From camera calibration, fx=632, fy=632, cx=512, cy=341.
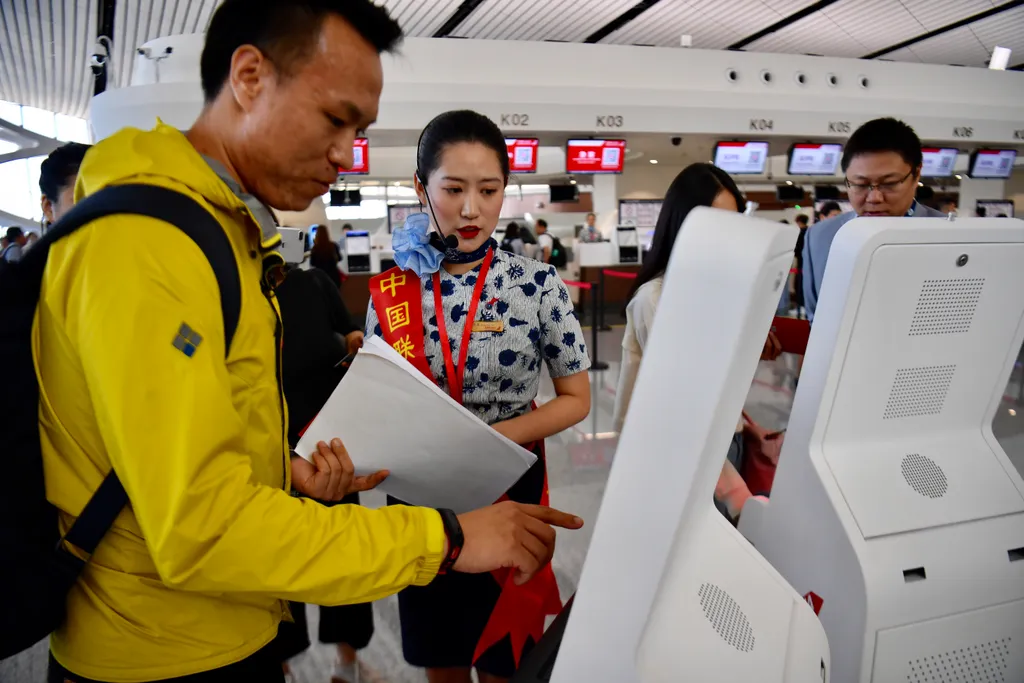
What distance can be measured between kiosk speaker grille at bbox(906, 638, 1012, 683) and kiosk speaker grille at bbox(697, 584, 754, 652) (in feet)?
1.54

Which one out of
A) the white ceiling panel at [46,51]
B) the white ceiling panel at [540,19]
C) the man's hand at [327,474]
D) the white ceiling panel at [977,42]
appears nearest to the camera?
the man's hand at [327,474]

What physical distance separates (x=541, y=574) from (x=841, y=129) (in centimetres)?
929

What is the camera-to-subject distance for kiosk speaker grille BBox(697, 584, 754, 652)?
2.10 ft

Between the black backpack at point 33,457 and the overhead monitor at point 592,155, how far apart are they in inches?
309

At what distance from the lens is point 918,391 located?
1.02 meters

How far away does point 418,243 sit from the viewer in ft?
4.43

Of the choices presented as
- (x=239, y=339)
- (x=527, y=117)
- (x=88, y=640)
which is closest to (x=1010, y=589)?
(x=239, y=339)

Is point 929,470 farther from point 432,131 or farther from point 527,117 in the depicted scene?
point 527,117

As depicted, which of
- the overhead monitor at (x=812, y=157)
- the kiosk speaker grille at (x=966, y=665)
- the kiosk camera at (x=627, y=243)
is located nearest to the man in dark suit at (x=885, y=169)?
the kiosk speaker grille at (x=966, y=665)

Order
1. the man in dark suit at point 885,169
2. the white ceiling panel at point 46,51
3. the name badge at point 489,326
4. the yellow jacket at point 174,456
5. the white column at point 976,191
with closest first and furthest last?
the yellow jacket at point 174,456 → the name badge at point 489,326 → the man in dark suit at point 885,169 → the white ceiling panel at point 46,51 → the white column at point 976,191

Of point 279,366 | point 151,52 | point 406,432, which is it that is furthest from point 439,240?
point 151,52

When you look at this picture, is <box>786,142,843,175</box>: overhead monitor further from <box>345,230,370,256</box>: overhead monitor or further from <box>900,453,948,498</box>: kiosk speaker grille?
<box>900,453,948,498</box>: kiosk speaker grille

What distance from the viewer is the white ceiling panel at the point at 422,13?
7031 mm

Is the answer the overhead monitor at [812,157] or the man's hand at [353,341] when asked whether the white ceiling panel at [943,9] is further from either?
the man's hand at [353,341]
